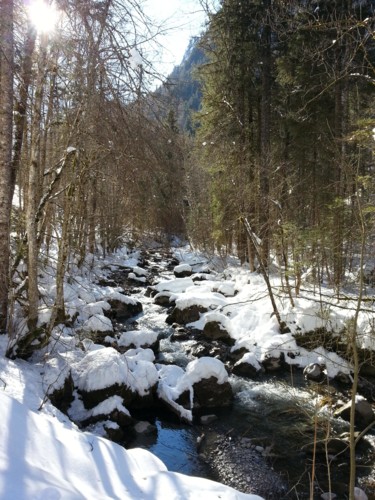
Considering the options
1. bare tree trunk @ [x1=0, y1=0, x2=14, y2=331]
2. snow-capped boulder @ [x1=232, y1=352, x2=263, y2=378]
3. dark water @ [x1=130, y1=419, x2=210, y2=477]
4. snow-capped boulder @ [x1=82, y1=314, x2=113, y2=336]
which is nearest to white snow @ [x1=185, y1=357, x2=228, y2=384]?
dark water @ [x1=130, y1=419, x2=210, y2=477]

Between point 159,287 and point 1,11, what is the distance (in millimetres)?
12716

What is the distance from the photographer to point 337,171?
40.8 ft

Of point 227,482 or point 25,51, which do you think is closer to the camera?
point 227,482

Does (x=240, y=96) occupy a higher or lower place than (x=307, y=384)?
higher

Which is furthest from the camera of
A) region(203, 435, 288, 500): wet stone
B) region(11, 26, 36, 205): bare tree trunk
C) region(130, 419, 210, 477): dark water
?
region(11, 26, 36, 205): bare tree trunk

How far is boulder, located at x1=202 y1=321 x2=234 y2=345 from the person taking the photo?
1091cm

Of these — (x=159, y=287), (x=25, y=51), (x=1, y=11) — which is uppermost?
(x=25, y=51)

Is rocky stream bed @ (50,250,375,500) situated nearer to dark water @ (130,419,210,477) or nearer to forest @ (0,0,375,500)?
dark water @ (130,419,210,477)

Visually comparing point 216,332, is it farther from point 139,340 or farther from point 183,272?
point 183,272

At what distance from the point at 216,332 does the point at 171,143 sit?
7.74 meters

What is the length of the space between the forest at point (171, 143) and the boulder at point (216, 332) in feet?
0.79

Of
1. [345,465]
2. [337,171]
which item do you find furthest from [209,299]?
[345,465]

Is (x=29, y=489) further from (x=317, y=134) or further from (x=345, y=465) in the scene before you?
(x=317, y=134)

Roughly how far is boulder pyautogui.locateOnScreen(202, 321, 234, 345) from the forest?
24 cm
